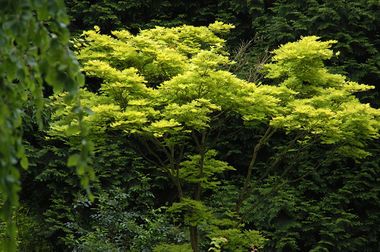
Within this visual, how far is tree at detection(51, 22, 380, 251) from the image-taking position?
464 cm

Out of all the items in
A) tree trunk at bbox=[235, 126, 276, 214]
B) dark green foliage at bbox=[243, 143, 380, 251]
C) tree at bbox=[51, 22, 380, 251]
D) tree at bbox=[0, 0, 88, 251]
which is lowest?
dark green foliage at bbox=[243, 143, 380, 251]

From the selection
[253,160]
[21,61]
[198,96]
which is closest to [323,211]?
[253,160]

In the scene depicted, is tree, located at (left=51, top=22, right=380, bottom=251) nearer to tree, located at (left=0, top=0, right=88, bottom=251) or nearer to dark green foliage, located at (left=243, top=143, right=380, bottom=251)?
dark green foliage, located at (left=243, top=143, right=380, bottom=251)

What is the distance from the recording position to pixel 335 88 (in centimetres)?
557

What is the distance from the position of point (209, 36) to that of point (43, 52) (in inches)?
168

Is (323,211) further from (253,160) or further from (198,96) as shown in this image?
(198,96)

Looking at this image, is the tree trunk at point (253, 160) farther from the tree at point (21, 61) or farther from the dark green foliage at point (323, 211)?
the tree at point (21, 61)

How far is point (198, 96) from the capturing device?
4.86 m

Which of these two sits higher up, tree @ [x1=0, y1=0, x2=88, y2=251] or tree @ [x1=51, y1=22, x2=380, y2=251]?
tree @ [x1=0, y1=0, x2=88, y2=251]

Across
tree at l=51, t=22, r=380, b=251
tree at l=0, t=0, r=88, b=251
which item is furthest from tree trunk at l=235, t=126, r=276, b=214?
tree at l=0, t=0, r=88, b=251

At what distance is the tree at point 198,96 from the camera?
4.64m

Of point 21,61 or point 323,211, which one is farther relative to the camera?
point 323,211


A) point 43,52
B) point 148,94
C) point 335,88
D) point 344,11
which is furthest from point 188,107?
point 344,11

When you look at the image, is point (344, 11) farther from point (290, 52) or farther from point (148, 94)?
point (148, 94)
